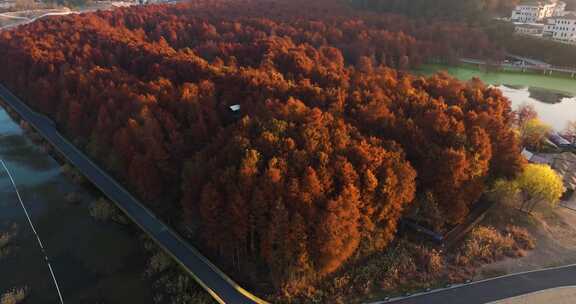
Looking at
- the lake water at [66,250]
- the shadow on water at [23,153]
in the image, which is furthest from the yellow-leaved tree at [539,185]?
the shadow on water at [23,153]

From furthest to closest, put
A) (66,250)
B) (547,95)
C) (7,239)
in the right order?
(547,95) → (7,239) → (66,250)

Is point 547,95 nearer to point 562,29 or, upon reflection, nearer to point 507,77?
point 507,77

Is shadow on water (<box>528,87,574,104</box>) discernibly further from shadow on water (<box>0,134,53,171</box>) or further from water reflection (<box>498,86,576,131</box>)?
shadow on water (<box>0,134,53,171</box>)

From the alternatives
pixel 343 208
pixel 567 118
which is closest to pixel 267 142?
pixel 343 208

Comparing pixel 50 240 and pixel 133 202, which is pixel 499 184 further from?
pixel 50 240

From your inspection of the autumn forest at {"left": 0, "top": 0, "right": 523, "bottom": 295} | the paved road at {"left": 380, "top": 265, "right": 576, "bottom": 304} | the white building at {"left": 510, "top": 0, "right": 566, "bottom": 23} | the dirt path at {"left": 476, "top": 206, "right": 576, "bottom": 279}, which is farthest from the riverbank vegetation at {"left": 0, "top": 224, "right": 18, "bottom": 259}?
the white building at {"left": 510, "top": 0, "right": 566, "bottom": 23}

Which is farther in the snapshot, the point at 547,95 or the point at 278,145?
the point at 547,95

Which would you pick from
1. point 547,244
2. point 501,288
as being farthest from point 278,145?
point 547,244
